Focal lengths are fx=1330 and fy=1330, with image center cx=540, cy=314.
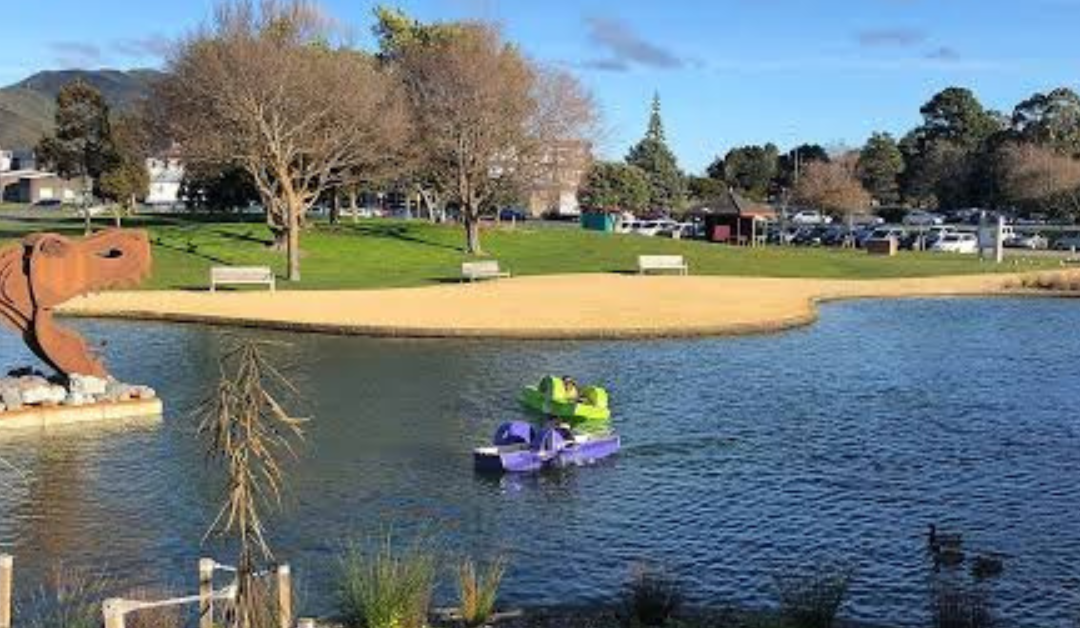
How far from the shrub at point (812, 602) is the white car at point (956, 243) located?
2910 inches

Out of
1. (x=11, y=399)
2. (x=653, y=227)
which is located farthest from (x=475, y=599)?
(x=653, y=227)

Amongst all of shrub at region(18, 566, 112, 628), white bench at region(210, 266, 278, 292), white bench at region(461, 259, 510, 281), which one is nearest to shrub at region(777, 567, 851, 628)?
shrub at region(18, 566, 112, 628)

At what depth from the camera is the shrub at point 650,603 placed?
1298cm

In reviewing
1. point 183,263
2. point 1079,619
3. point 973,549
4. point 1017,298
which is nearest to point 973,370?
point 973,549

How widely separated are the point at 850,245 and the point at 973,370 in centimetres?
5426

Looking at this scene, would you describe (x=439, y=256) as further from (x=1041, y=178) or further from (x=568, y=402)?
(x=1041, y=178)

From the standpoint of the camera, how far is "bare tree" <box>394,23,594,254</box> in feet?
219

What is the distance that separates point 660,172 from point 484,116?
8920 cm

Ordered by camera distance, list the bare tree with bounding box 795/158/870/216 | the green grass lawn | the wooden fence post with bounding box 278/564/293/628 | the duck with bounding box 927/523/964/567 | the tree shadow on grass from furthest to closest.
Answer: the bare tree with bounding box 795/158/870/216, the tree shadow on grass, the green grass lawn, the duck with bounding box 927/523/964/567, the wooden fence post with bounding box 278/564/293/628

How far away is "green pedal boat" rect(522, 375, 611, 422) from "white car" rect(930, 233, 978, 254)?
64272mm

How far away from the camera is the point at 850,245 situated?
283ft

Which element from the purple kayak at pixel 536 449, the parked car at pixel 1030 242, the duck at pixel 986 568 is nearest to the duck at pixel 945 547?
the duck at pixel 986 568

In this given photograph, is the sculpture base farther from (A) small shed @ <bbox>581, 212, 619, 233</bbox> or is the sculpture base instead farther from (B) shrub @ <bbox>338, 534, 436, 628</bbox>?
(A) small shed @ <bbox>581, 212, 619, 233</bbox>

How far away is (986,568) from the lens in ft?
51.4
